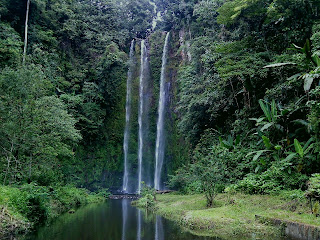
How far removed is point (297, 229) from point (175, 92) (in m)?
18.5

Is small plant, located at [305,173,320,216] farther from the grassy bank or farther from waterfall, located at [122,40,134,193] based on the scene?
waterfall, located at [122,40,134,193]

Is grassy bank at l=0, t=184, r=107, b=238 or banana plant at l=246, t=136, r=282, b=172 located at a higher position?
banana plant at l=246, t=136, r=282, b=172

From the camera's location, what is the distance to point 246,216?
276 inches

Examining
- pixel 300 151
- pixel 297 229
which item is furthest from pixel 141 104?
pixel 297 229

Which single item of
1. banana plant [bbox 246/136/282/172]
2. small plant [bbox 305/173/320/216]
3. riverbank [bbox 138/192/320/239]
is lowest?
riverbank [bbox 138/192/320/239]

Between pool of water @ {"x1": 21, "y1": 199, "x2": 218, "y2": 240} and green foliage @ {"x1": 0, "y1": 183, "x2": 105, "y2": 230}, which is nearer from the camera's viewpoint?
pool of water @ {"x1": 21, "y1": 199, "x2": 218, "y2": 240}

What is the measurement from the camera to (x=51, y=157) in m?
11.7

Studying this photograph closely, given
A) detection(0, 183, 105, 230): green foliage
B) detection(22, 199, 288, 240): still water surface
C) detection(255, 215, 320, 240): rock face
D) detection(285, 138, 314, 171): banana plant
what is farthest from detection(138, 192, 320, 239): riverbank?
detection(0, 183, 105, 230): green foliage

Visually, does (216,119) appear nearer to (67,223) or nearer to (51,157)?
(51,157)

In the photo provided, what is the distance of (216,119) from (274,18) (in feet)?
19.9

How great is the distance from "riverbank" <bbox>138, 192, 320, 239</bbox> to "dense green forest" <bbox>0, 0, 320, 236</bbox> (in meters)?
0.58

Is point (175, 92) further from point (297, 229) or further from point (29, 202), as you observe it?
point (297, 229)

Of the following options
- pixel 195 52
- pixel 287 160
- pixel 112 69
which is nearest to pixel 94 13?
pixel 112 69

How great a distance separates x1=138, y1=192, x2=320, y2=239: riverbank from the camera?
19.4ft
